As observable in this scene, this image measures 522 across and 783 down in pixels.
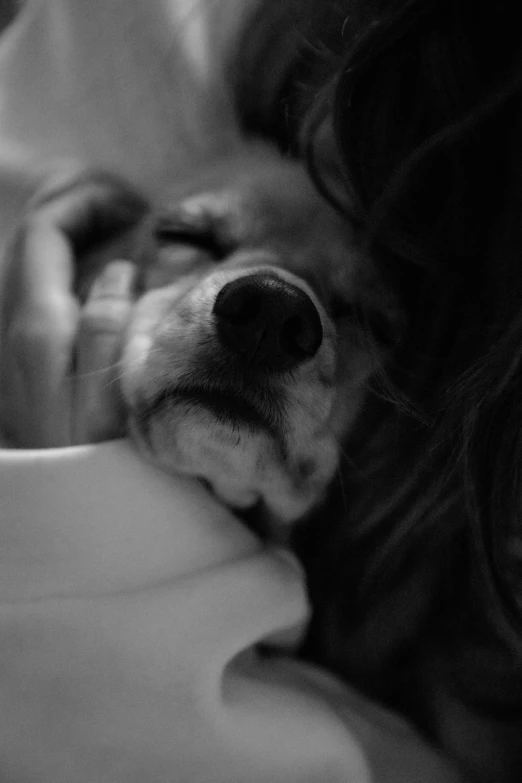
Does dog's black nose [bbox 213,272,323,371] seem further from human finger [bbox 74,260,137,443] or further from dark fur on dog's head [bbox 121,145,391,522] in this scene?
human finger [bbox 74,260,137,443]

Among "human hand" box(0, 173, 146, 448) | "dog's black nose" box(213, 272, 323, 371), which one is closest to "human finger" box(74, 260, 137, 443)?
"human hand" box(0, 173, 146, 448)

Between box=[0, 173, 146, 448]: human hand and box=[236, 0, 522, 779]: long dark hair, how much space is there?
0.86ft

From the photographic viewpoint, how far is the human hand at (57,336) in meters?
0.71

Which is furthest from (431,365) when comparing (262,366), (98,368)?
(98,368)

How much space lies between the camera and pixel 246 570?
0.65m

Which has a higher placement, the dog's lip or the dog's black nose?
the dog's black nose

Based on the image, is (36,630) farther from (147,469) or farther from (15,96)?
(15,96)

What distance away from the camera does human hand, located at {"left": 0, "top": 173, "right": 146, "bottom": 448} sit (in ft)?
2.34

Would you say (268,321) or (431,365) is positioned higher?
(268,321)

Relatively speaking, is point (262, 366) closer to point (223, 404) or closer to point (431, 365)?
point (223, 404)

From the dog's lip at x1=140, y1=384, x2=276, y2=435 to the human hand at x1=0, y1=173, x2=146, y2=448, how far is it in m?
0.08

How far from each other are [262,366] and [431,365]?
175mm

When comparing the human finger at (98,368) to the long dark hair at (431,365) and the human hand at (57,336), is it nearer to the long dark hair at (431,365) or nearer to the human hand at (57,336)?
the human hand at (57,336)

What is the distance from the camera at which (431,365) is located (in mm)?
700
